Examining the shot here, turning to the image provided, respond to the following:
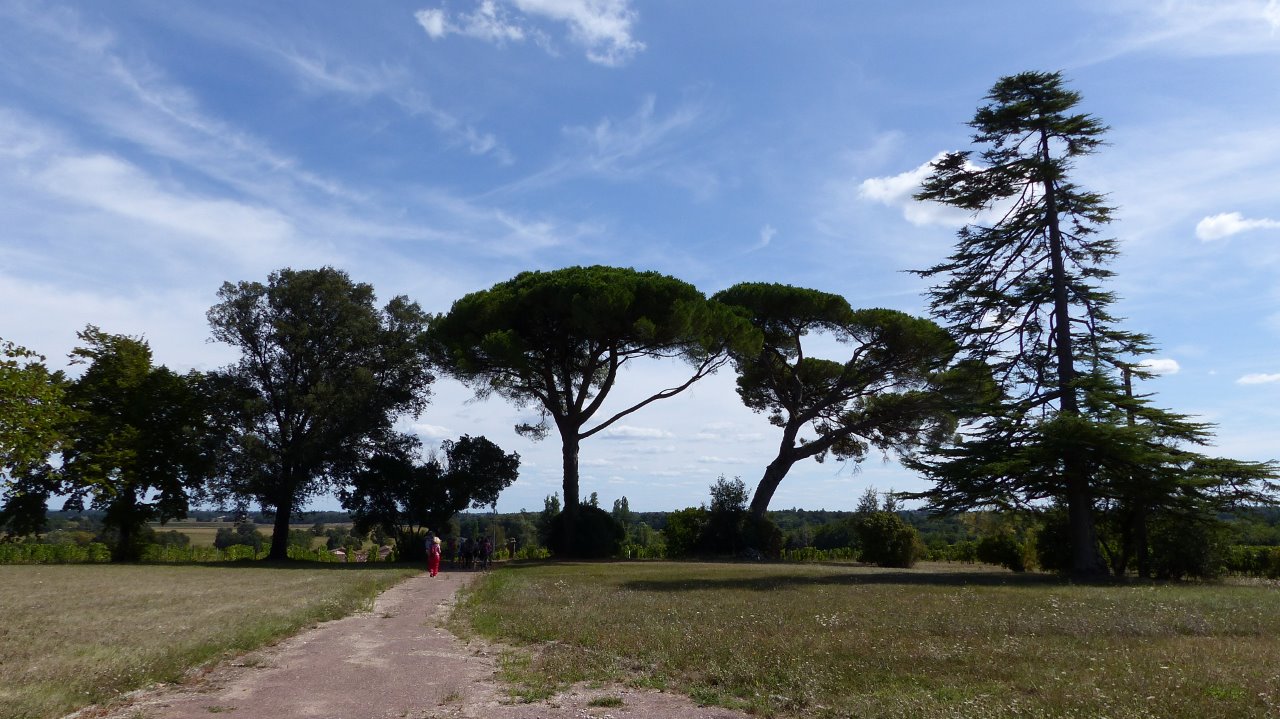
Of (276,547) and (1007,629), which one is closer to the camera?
(1007,629)

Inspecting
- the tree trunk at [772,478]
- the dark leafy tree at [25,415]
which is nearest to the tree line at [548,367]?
the tree trunk at [772,478]

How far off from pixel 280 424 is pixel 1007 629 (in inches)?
1345

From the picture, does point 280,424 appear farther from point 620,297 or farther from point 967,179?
point 967,179

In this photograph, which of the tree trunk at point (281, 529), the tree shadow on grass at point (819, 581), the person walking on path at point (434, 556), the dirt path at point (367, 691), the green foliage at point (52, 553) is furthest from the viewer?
the green foliage at point (52, 553)

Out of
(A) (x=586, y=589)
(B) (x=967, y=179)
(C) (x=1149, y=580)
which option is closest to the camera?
(A) (x=586, y=589)

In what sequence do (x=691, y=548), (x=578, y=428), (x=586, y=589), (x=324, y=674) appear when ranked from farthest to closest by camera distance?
(x=691, y=548) < (x=578, y=428) < (x=586, y=589) < (x=324, y=674)

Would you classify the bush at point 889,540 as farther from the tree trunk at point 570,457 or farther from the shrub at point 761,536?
the tree trunk at point 570,457

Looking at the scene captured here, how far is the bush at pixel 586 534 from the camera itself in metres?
35.6

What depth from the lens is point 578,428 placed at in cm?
3575

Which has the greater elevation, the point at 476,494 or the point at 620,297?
the point at 620,297

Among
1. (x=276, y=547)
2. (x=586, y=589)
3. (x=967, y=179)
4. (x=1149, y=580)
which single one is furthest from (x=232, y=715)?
(x=276, y=547)

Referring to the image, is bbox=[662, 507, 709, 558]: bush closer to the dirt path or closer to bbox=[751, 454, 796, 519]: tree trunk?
bbox=[751, 454, 796, 519]: tree trunk

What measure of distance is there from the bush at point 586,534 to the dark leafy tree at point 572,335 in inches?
24.5

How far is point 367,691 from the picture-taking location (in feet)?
26.3
